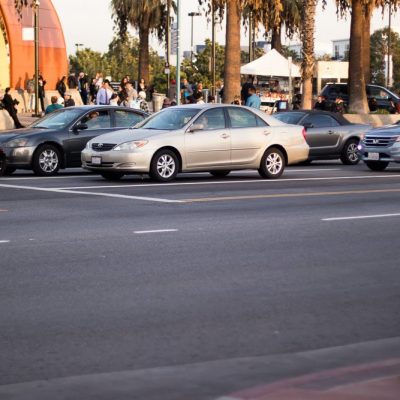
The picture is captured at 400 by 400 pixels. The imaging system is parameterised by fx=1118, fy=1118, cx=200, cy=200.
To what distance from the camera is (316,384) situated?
561 cm

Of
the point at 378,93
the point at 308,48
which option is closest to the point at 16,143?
the point at 308,48

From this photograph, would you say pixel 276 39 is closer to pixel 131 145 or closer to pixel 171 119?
pixel 171 119

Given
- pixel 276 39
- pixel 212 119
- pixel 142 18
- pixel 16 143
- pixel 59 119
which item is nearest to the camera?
pixel 212 119

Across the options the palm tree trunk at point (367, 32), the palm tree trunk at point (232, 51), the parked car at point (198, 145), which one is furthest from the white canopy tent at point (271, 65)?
the parked car at point (198, 145)

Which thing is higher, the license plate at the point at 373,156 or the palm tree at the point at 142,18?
the palm tree at the point at 142,18

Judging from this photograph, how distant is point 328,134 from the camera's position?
2814 centimetres

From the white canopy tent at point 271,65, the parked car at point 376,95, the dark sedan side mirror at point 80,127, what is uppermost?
the white canopy tent at point 271,65

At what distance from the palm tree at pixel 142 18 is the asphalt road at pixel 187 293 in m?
41.9

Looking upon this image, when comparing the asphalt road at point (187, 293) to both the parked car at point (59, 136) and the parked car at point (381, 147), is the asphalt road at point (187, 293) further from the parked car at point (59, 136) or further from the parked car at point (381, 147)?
the parked car at point (381, 147)

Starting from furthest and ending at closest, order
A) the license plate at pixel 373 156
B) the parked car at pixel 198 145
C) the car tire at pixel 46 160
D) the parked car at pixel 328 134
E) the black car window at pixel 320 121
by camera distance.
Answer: the black car window at pixel 320 121 → the parked car at pixel 328 134 → the license plate at pixel 373 156 → the car tire at pixel 46 160 → the parked car at pixel 198 145

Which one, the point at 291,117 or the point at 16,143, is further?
the point at 291,117

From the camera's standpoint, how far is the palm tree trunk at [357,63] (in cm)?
4112

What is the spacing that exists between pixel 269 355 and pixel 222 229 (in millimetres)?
6349

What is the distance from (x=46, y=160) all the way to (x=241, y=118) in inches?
167
